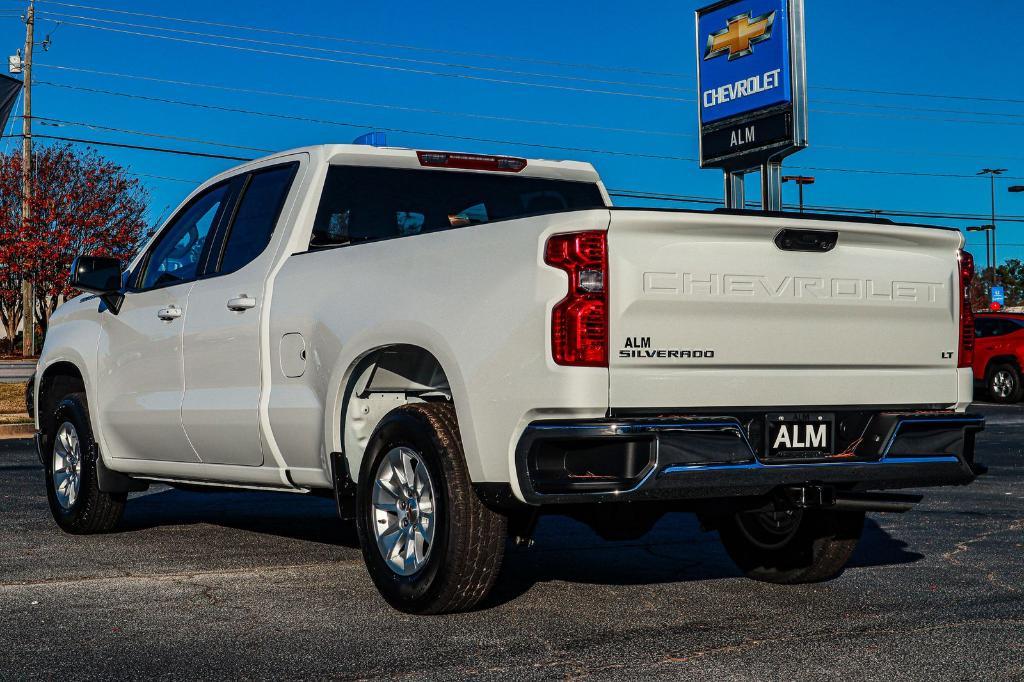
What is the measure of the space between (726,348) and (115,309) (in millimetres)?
4132

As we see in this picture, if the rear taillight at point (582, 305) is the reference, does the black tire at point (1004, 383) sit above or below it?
below

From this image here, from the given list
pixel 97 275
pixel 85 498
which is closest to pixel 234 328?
pixel 97 275

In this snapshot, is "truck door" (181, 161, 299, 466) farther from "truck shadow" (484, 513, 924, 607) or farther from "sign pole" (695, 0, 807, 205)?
"sign pole" (695, 0, 807, 205)

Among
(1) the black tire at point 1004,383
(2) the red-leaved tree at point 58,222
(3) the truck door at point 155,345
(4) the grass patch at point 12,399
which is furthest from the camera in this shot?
(2) the red-leaved tree at point 58,222

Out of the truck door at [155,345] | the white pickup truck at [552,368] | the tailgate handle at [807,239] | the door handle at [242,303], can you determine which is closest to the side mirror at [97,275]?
the truck door at [155,345]

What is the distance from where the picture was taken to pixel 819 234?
5.24 metres

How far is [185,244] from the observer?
747 cm

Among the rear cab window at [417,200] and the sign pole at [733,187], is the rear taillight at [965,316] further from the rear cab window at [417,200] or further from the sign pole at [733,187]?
the sign pole at [733,187]

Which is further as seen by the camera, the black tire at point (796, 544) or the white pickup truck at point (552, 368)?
the black tire at point (796, 544)

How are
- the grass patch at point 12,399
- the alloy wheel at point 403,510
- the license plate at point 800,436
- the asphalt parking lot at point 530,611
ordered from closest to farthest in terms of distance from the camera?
the asphalt parking lot at point 530,611, the license plate at point 800,436, the alloy wheel at point 403,510, the grass patch at point 12,399

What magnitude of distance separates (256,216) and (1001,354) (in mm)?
21325

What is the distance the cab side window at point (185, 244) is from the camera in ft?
23.9

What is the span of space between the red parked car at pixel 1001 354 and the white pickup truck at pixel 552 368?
66.8 ft

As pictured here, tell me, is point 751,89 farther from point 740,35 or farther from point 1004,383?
point 1004,383
